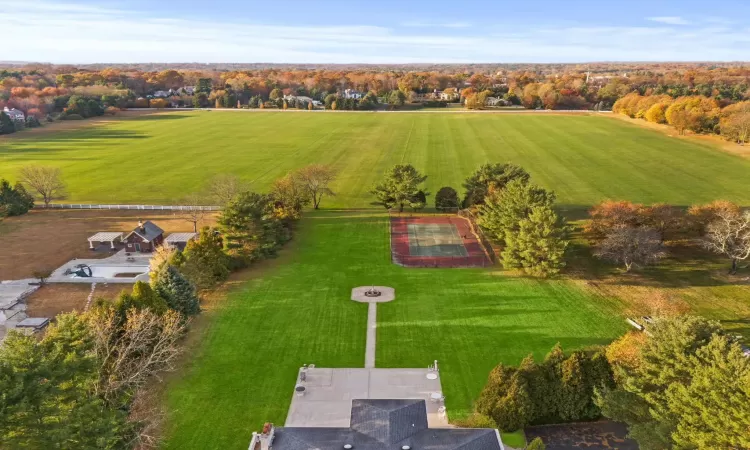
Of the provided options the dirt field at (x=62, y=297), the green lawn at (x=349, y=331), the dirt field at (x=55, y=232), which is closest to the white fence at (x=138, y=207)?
the dirt field at (x=55, y=232)

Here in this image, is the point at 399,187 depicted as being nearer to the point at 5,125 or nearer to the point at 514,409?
the point at 514,409

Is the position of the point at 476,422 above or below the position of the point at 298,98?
below

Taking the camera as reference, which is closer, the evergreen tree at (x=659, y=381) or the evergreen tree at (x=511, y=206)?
the evergreen tree at (x=659, y=381)

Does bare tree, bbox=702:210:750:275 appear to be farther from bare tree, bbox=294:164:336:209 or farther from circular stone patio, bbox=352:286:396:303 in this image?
bare tree, bbox=294:164:336:209

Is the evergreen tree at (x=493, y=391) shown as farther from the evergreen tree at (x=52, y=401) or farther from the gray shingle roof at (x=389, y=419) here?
the evergreen tree at (x=52, y=401)

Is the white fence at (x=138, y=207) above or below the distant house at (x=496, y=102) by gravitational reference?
below

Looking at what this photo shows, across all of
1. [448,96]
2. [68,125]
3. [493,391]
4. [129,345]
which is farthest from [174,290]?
[448,96]

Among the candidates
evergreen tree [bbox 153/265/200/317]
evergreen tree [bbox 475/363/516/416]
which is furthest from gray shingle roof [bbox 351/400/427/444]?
evergreen tree [bbox 153/265/200/317]
